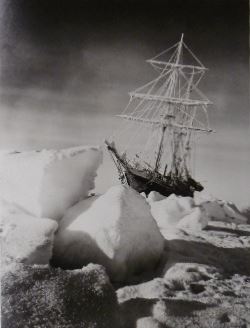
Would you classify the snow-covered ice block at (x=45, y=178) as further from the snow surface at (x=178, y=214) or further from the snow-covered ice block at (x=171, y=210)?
the snow-covered ice block at (x=171, y=210)

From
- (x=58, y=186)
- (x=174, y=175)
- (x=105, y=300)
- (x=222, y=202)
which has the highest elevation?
(x=58, y=186)

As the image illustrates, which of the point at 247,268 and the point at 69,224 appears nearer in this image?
the point at 69,224

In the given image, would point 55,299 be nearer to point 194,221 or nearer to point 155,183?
point 194,221

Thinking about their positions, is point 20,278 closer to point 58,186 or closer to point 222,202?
point 58,186

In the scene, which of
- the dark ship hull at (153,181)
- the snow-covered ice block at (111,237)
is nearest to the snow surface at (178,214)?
the snow-covered ice block at (111,237)

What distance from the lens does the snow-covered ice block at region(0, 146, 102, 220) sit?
71.7 inches

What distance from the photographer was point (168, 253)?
190 centimetres

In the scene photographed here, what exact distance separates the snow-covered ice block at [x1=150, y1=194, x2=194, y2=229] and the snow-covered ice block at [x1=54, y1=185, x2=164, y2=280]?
3.89ft

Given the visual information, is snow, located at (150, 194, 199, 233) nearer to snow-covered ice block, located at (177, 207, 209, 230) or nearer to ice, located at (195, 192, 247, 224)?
snow-covered ice block, located at (177, 207, 209, 230)

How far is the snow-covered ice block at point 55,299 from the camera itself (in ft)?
3.82

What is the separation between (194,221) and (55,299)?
1882 mm

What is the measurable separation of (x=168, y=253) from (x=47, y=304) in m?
0.84

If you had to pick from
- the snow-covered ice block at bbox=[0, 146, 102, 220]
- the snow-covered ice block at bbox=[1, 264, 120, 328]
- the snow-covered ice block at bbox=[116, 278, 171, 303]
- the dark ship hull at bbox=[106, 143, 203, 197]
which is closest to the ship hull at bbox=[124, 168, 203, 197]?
the dark ship hull at bbox=[106, 143, 203, 197]

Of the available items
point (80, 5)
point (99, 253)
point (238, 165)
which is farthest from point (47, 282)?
point (238, 165)
